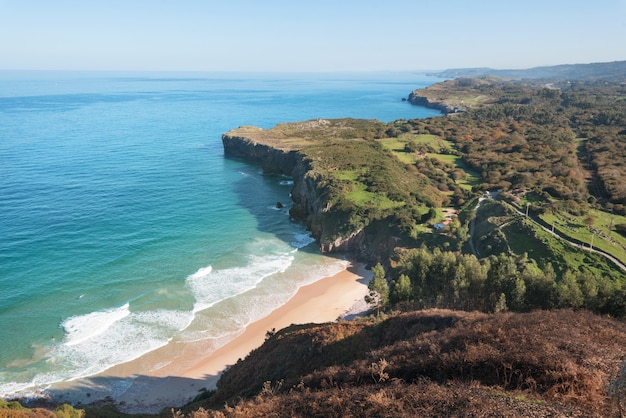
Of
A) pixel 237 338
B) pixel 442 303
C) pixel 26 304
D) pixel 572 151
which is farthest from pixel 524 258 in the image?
pixel 572 151

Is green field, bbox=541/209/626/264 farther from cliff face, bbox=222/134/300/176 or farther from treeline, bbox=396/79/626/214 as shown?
cliff face, bbox=222/134/300/176

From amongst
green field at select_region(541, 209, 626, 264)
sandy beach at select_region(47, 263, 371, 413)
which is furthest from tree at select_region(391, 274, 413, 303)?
green field at select_region(541, 209, 626, 264)

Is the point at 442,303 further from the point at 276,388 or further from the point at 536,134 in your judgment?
the point at 536,134

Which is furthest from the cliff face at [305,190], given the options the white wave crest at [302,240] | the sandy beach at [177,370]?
the sandy beach at [177,370]

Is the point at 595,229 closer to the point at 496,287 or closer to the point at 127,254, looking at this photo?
the point at 496,287

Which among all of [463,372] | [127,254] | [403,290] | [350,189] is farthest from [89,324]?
[350,189]
